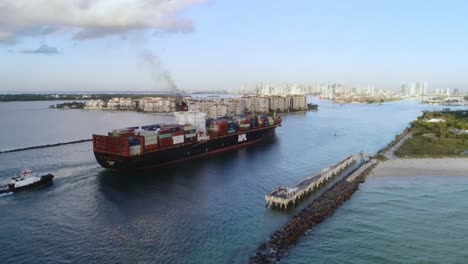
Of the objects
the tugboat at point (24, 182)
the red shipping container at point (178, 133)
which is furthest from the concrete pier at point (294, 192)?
the tugboat at point (24, 182)

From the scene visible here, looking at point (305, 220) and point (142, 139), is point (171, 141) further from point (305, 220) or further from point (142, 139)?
point (305, 220)

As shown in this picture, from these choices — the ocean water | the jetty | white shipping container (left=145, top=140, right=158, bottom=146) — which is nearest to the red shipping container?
white shipping container (left=145, top=140, right=158, bottom=146)

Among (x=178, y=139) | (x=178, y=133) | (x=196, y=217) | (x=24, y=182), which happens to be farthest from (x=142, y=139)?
(x=196, y=217)

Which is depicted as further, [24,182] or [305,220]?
[24,182]

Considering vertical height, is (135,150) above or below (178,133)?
below

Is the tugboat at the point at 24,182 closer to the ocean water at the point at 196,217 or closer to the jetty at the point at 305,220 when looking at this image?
the ocean water at the point at 196,217

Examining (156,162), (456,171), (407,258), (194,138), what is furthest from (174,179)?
(456,171)

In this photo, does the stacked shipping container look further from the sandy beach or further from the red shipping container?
the sandy beach

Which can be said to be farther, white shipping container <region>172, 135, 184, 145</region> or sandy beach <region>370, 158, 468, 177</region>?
white shipping container <region>172, 135, 184, 145</region>
